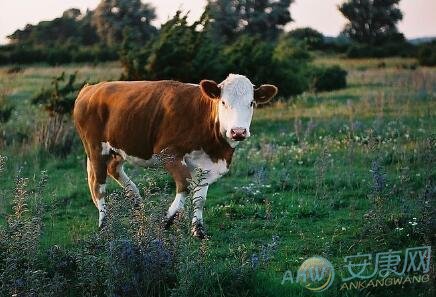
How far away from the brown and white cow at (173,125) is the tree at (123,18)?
22.8m

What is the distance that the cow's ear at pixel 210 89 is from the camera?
7.15 metres

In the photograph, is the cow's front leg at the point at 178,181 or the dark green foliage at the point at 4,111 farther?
the dark green foliage at the point at 4,111

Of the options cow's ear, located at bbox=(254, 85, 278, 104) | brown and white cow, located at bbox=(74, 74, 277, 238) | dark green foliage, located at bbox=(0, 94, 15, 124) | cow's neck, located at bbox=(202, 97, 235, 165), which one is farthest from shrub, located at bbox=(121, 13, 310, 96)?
cow's neck, located at bbox=(202, 97, 235, 165)

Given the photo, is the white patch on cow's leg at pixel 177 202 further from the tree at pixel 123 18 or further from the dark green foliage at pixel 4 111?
the tree at pixel 123 18

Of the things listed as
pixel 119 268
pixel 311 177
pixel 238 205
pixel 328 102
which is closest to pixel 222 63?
pixel 328 102

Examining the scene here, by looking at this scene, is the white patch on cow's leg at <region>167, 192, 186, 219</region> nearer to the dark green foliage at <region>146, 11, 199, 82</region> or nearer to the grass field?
the grass field

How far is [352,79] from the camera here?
27062mm

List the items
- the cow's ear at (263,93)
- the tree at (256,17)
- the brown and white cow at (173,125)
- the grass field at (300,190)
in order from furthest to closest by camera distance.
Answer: the tree at (256,17), the cow's ear at (263,93), the brown and white cow at (173,125), the grass field at (300,190)

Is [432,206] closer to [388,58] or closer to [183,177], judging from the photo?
[183,177]

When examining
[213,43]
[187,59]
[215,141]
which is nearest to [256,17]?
[213,43]

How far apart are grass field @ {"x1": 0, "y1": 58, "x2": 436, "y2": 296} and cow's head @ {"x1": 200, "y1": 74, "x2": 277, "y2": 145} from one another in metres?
0.88

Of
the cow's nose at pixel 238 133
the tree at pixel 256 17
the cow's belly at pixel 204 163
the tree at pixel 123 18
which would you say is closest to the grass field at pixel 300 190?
the cow's belly at pixel 204 163

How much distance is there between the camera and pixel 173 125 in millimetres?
7426

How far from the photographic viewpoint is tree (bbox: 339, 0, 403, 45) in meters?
18.0
